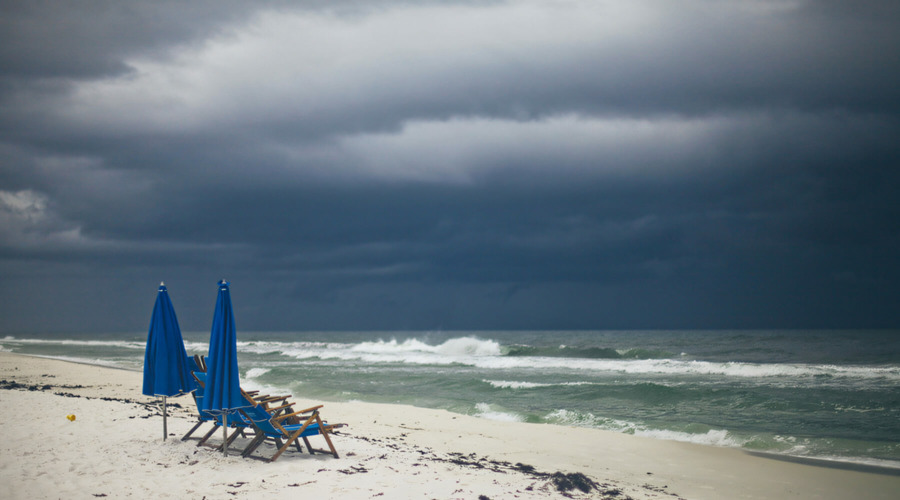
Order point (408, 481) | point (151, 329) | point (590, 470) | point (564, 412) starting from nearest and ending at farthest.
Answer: point (408, 481) < point (151, 329) < point (590, 470) < point (564, 412)

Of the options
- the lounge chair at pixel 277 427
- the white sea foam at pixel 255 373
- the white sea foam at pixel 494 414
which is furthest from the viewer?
the white sea foam at pixel 255 373

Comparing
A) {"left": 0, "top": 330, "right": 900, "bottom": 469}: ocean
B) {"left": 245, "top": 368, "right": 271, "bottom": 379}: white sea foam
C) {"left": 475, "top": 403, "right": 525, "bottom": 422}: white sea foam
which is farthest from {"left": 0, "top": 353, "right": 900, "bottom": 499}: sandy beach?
{"left": 245, "top": 368, "right": 271, "bottom": 379}: white sea foam

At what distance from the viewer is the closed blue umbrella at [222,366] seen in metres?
7.34

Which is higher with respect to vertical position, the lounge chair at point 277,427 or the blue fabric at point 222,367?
the blue fabric at point 222,367

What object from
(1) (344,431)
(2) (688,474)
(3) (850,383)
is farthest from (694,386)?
(1) (344,431)

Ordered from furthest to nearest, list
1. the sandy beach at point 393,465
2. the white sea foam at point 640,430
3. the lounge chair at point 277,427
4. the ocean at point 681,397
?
1. the ocean at point 681,397
2. the white sea foam at point 640,430
3. the lounge chair at point 277,427
4. the sandy beach at point 393,465

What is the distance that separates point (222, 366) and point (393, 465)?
261 cm

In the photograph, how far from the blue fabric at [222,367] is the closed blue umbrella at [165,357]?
1.16 metres

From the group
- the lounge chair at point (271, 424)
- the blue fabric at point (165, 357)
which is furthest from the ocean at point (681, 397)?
the blue fabric at point (165, 357)

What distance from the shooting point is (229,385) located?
741 centimetres

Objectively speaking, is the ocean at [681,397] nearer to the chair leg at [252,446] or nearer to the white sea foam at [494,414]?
the white sea foam at [494,414]

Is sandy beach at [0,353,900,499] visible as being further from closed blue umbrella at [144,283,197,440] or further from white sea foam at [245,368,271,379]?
white sea foam at [245,368,271,379]

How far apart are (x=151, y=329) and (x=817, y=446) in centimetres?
1226

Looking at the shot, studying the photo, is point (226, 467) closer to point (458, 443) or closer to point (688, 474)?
point (458, 443)
